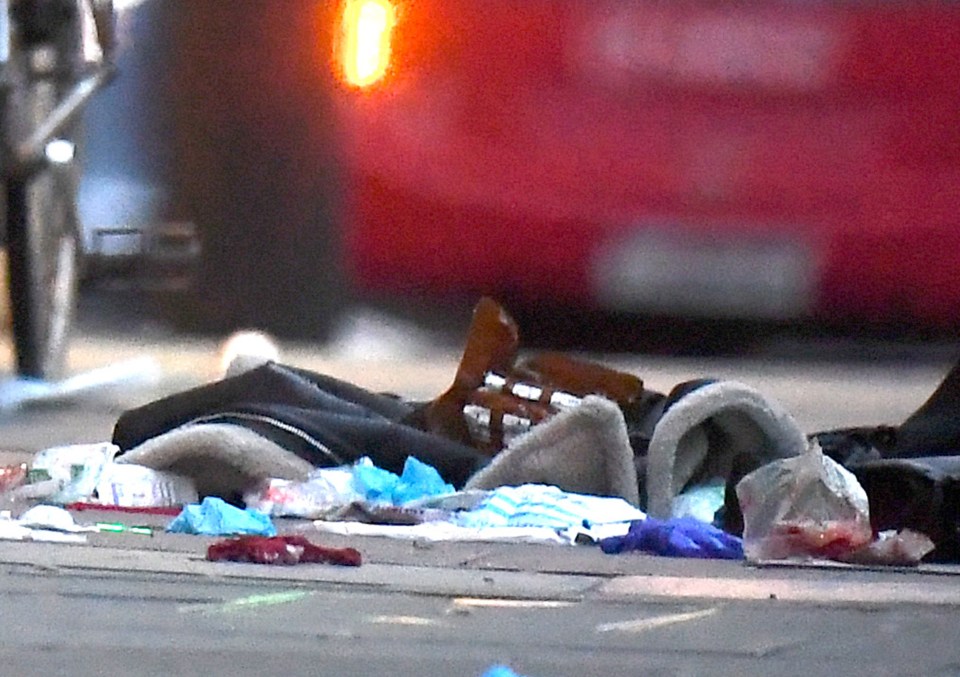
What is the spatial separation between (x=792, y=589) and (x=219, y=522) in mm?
611

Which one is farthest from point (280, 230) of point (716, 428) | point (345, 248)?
point (716, 428)

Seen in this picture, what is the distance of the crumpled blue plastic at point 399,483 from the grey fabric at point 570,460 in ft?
0.18

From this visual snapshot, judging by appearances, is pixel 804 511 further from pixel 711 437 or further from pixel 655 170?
pixel 655 170

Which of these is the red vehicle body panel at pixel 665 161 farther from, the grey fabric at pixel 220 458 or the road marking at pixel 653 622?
the road marking at pixel 653 622

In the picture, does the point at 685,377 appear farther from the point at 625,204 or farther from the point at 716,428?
the point at 716,428

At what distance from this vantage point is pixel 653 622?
1489 millimetres

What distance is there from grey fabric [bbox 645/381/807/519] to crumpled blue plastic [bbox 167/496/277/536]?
0.44 metres

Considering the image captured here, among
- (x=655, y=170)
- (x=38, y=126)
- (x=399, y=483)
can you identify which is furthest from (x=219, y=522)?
(x=655, y=170)

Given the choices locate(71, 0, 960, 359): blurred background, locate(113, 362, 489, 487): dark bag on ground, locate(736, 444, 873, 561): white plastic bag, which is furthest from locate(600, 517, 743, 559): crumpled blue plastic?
locate(71, 0, 960, 359): blurred background

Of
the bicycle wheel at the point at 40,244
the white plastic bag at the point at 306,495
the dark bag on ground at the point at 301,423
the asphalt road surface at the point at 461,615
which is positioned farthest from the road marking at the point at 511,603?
the bicycle wheel at the point at 40,244

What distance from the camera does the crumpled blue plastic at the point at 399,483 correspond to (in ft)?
6.91

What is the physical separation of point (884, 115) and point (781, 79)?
0.82 feet

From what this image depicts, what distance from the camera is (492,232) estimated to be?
425 cm

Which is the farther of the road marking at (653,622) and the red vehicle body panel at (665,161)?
the red vehicle body panel at (665,161)
